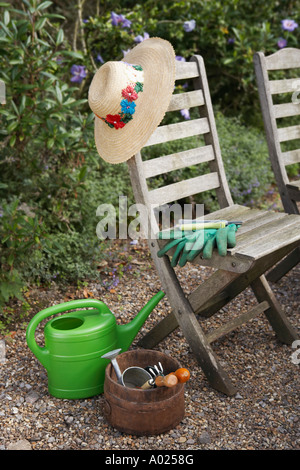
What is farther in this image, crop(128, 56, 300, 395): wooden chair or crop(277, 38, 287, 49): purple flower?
crop(277, 38, 287, 49): purple flower

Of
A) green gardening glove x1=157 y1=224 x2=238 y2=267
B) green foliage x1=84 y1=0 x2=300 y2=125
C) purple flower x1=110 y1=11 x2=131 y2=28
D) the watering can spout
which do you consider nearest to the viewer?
green gardening glove x1=157 y1=224 x2=238 y2=267

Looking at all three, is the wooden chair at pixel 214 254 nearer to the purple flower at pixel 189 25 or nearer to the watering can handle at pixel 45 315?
the watering can handle at pixel 45 315

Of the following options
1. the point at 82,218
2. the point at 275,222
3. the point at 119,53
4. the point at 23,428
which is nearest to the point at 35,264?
the point at 82,218

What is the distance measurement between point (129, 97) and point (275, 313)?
1.31m

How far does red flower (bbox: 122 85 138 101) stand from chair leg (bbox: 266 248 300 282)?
1445 mm

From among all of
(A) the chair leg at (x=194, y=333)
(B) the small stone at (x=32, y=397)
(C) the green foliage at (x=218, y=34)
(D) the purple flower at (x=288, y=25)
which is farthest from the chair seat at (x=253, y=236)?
(D) the purple flower at (x=288, y=25)

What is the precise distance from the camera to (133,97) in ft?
8.70

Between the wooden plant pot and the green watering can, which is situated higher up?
the green watering can

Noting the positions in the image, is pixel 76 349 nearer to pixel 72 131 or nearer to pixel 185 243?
pixel 185 243

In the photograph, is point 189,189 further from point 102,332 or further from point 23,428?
point 23,428

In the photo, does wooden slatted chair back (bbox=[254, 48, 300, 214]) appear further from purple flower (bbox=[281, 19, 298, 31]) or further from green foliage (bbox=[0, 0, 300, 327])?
purple flower (bbox=[281, 19, 298, 31])

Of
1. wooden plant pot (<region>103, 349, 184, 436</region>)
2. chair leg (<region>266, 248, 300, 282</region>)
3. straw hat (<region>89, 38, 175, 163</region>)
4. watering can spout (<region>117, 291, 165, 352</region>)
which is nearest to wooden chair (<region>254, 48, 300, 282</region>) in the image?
chair leg (<region>266, 248, 300, 282</region>)

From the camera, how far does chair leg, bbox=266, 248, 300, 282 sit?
11.6ft

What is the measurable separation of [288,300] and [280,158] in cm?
84
